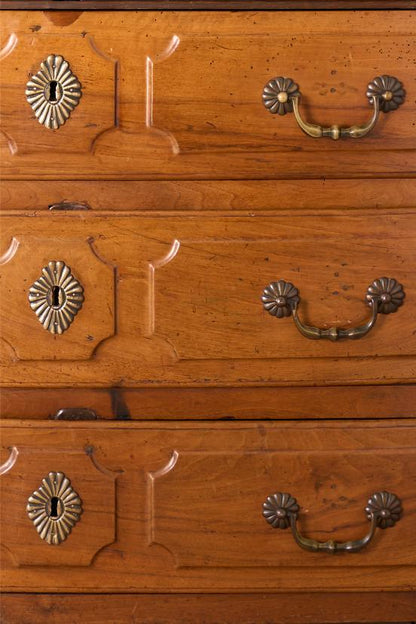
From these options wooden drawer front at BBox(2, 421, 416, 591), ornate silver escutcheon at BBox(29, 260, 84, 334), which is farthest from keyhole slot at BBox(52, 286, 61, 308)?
wooden drawer front at BBox(2, 421, 416, 591)

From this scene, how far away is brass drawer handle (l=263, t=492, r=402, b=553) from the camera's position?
78 cm

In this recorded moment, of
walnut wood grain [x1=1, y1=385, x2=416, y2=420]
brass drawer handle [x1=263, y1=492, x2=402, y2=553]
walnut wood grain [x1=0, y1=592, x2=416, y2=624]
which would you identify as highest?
Result: walnut wood grain [x1=1, y1=385, x2=416, y2=420]

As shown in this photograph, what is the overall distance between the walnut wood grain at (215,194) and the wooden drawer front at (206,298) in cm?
2

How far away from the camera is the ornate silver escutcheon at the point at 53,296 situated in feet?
2.56

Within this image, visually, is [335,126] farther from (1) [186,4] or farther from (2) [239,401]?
(2) [239,401]

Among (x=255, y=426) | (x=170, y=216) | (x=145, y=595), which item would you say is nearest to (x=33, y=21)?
(x=170, y=216)

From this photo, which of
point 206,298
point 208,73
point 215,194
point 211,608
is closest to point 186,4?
point 208,73

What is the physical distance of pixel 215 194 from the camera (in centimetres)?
79

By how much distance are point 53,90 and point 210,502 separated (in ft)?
1.50

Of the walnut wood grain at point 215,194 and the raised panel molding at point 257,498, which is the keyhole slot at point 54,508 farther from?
the walnut wood grain at point 215,194

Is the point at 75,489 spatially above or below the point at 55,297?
below

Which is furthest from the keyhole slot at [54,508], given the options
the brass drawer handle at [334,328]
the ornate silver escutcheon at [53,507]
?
the brass drawer handle at [334,328]

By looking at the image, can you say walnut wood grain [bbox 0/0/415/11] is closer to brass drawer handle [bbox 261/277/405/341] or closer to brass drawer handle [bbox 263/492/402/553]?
brass drawer handle [bbox 261/277/405/341]

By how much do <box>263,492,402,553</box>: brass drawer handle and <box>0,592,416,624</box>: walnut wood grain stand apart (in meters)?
0.07
